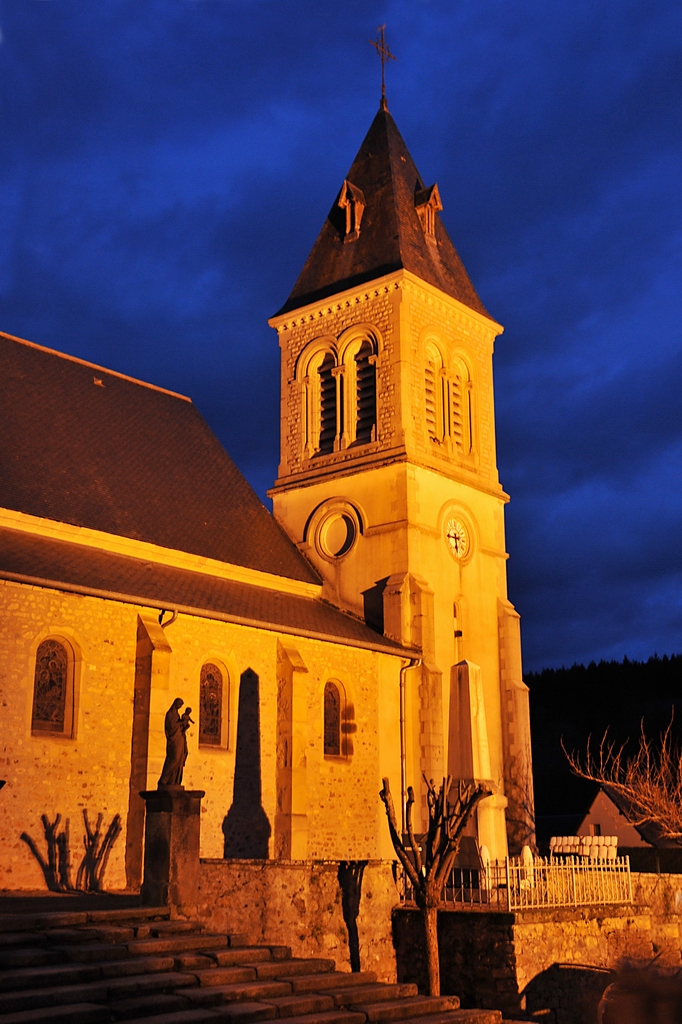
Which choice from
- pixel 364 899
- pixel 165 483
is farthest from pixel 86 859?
pixel 165 483

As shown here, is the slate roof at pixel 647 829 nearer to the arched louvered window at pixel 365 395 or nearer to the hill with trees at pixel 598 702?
the arched louvered window at pixel 365 395

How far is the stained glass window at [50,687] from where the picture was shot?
1859 centimetres

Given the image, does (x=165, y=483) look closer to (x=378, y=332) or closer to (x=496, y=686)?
(x=378, y=332)

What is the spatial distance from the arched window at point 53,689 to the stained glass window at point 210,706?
3.02 m

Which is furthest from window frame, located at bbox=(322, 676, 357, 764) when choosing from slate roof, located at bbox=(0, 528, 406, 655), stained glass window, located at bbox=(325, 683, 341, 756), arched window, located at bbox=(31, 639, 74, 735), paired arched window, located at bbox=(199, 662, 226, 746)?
arched window, located at bbox=(31, 639, 74, 735)

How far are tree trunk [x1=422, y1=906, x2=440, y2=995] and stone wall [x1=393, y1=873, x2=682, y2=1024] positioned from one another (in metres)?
0.18

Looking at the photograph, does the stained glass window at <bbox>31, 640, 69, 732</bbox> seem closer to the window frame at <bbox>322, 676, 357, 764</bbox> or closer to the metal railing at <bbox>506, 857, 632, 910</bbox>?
the window frame at <bbox>322, 676, 357, 764</bbox>

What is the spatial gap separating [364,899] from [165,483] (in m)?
11.2

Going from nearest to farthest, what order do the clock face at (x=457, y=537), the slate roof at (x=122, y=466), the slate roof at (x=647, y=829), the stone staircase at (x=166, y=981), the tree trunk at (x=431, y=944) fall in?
the stone staircase at (x=166, y=981)
the tree trunk at (x=431, y=944)
the slate roof at (x=122, y=466)
the clock face at (x=457, y=537)
the slate roof at (x=647, y=829)

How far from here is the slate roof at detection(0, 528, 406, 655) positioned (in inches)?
743

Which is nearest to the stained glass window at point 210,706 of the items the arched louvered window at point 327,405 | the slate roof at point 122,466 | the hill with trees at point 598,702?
the slate roof at point 122,466

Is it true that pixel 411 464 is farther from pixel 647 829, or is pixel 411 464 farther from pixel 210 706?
pixel 647 829

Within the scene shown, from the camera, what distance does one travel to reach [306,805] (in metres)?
22.1

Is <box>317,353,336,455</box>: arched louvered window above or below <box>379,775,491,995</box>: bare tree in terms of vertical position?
above
